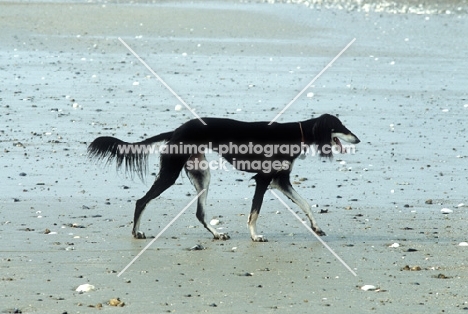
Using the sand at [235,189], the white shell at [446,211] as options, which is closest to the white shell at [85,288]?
the sand at [235,189]

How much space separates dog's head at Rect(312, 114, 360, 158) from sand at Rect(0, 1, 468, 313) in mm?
665

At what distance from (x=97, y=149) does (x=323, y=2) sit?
32.5 metres

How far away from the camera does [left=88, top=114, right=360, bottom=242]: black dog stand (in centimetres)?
841

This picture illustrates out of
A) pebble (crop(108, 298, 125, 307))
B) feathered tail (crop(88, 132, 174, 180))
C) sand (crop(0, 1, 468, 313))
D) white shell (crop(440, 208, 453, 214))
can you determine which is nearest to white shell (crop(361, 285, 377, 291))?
sand (crop(0, 1, 468, 313))

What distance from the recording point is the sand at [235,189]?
674cm

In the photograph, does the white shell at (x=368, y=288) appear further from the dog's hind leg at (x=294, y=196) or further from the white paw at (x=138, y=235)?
the white paw at (x=138, y=235)

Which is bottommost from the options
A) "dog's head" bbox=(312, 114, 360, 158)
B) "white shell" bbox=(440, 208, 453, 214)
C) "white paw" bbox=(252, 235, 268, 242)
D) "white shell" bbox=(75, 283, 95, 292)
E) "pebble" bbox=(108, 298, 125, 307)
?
"white shell" bbox=(440, 208, 453, 214)

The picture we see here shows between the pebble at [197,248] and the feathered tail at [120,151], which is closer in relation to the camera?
the pebble at [197,248]

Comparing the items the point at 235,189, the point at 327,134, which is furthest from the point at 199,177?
the point at 235,189

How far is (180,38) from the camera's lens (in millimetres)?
25484

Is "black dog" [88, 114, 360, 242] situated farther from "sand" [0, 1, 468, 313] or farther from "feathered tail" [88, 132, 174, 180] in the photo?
"sand" [0, 1, 468, 313]

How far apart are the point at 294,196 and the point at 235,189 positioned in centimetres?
174

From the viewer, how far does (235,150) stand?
28.0 feet

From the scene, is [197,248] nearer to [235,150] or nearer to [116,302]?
[235,150]
